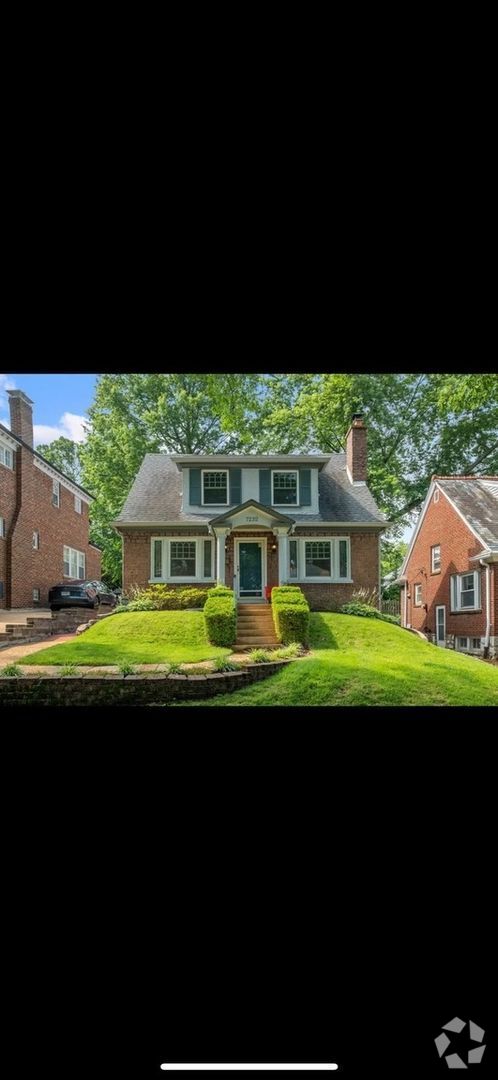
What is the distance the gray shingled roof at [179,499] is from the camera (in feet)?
23.4

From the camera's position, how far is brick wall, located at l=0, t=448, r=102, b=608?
710 cm

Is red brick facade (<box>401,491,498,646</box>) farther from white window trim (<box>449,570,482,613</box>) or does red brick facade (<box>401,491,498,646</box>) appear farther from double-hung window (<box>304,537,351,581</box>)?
double-hung window (<box>304,537,351,581</box>)

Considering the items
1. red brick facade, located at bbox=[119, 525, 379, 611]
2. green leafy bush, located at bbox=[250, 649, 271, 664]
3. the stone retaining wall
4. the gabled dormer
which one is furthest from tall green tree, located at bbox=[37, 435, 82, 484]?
green leafy bush, located at bbox=[250, 649, 271, 664]

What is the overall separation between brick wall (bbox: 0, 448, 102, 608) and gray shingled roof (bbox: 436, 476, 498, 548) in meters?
4.47

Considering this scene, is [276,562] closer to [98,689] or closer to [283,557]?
[283,557]

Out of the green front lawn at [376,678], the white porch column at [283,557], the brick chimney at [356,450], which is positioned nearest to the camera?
the green front lawn at [376,678]

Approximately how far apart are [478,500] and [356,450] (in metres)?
1.51

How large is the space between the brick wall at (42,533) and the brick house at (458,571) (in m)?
4.10

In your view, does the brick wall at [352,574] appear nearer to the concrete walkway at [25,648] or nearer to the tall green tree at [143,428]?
the tall green tree at [143,428]

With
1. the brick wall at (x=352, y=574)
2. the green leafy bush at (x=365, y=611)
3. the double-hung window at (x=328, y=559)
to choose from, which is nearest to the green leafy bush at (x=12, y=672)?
the brick wall at (x=352, y=574)

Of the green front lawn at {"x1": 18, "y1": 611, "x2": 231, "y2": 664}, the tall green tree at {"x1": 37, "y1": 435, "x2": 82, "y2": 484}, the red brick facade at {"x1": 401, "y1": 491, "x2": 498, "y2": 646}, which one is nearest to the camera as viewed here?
the green front lawn at {"x1": 18, "y1": 611, "x2": 231, "y2": 664}

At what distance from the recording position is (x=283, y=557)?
734cm
